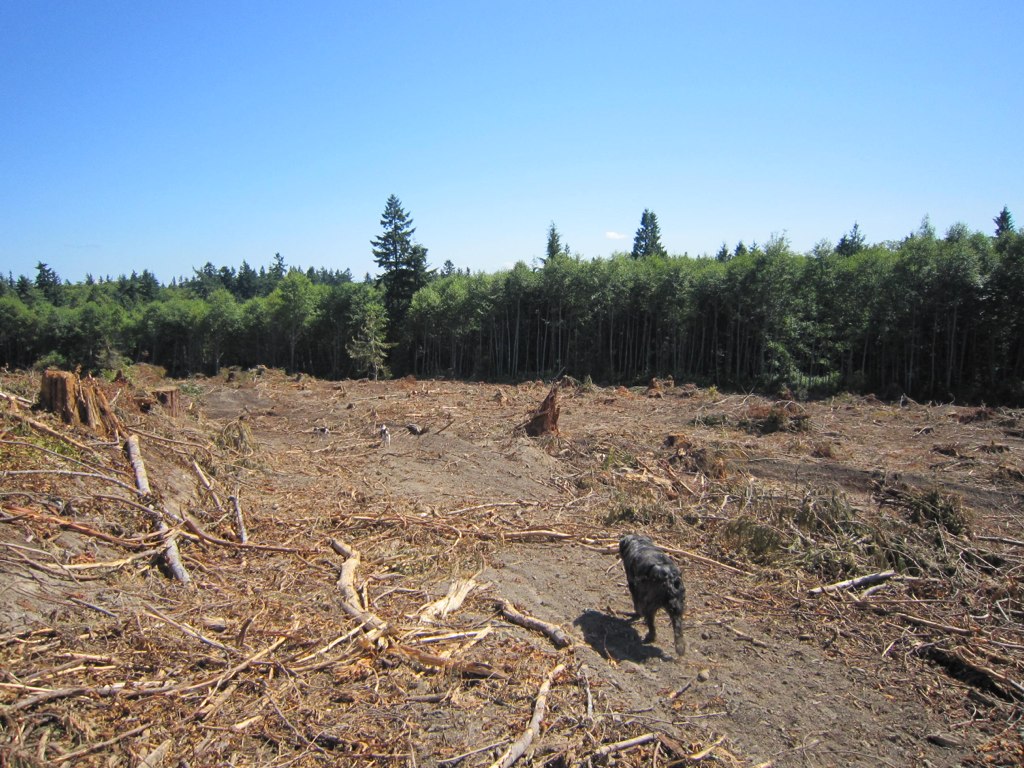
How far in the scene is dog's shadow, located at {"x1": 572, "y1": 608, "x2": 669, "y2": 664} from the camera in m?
4.97

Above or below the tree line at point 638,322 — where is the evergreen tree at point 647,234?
above

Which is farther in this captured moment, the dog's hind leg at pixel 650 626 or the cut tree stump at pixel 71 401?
the cut tree stump at pixel 71 401

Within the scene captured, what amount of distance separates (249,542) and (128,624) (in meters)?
2.18

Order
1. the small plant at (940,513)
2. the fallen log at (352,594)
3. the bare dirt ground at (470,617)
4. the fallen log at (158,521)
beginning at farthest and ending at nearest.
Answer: the small plant at (940,513)
the fallen log at (158,521)
the fallen log at (352,594)
the bare dirt ground at (470,617)

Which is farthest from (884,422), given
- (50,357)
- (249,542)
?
(50,357)

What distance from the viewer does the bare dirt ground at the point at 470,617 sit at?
3.75 metres

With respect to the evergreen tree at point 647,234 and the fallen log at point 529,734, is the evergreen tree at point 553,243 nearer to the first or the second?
the evergreen tree at point 647,234

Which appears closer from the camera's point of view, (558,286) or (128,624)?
(128,624)

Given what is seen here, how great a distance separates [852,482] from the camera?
10594 mm

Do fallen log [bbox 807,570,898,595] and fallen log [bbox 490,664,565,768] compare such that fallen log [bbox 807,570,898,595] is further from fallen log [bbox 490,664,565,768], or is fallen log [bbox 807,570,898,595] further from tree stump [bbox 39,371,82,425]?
tree stump [bbox 39,371,82,425]

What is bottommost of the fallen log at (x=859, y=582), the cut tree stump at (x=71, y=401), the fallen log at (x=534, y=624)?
the fallen log at (x=534, y=624)

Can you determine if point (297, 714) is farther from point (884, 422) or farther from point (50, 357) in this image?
point (50, 357)

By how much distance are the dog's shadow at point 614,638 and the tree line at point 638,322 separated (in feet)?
71.3

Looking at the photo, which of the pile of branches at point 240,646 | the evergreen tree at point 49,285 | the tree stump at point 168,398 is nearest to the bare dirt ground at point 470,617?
the pile of branches at point 240,646
